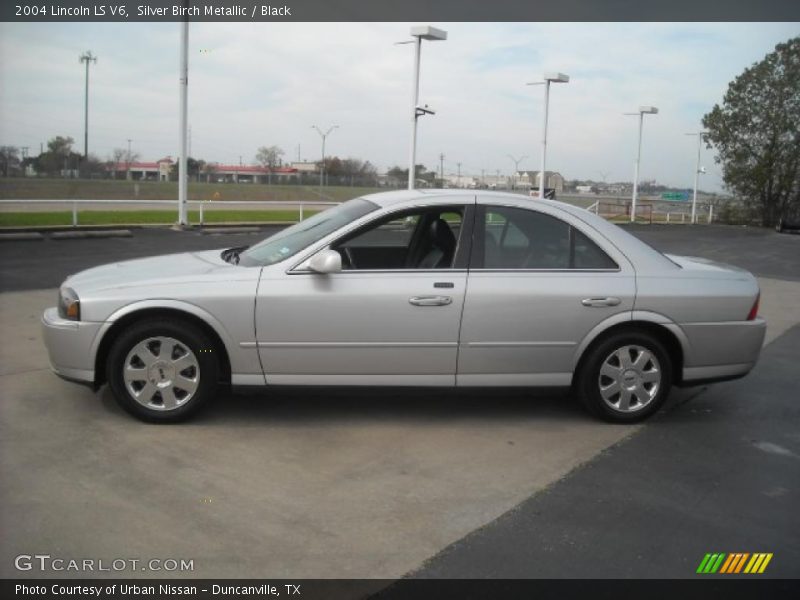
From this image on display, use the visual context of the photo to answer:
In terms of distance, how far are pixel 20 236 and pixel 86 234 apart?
1.41 metres

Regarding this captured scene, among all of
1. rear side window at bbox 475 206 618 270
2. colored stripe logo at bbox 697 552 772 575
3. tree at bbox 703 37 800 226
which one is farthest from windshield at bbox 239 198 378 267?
tree at bbox 703 37 800 226

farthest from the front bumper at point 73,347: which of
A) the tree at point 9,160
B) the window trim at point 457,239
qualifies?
the tree at point 9,160

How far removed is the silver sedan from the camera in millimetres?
4715

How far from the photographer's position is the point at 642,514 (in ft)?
12.5

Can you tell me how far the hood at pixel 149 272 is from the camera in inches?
188

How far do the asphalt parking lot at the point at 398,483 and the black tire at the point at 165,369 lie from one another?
13cm

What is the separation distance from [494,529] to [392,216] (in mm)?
2278

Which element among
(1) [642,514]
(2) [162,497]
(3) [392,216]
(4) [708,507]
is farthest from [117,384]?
(4) [708,507]

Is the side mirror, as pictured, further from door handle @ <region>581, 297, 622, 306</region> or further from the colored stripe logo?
the colored stripe logo

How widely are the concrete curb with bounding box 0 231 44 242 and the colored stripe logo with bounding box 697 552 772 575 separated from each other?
1494 centimetres

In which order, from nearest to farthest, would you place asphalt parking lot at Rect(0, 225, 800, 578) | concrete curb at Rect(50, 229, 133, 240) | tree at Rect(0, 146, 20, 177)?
asphalt parking lot at Rect(0, 225, 800, 578) → concrete curb at Rect(50, 229, 133, 240) → tree at Rect(0, 146, 20, 177)

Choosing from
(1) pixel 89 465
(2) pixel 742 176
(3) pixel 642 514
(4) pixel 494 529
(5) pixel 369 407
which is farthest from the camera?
(2) pixel 742 176

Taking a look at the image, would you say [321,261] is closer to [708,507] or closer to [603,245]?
[603,245]
